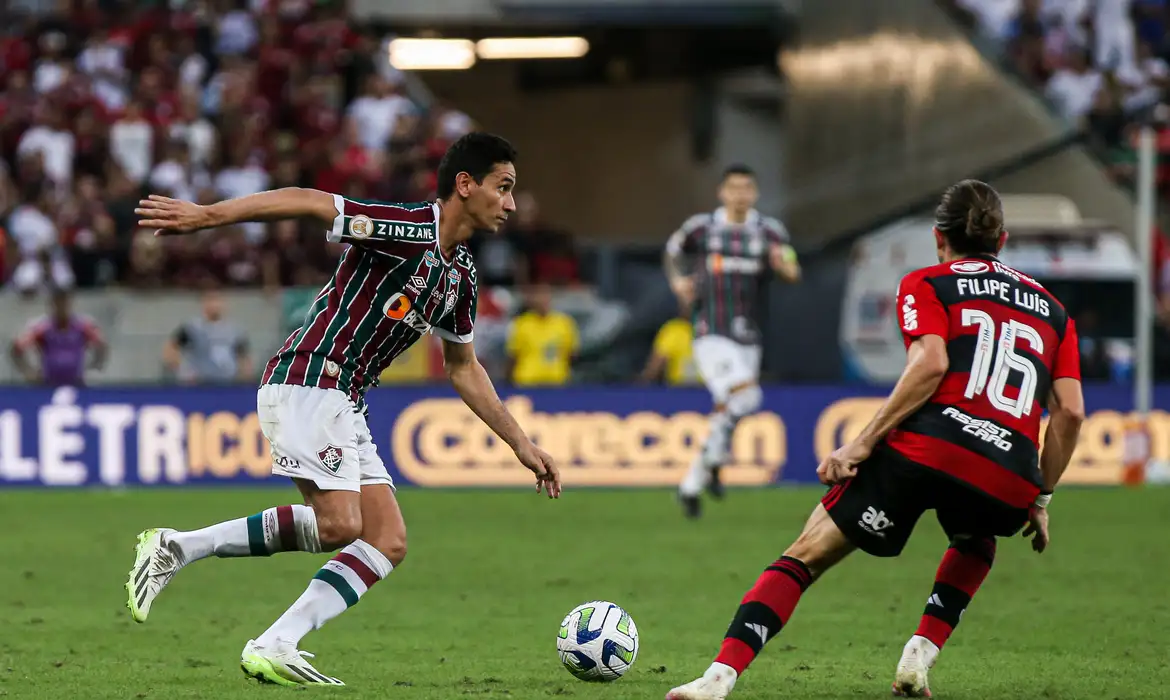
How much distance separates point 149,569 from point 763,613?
91.2 inches

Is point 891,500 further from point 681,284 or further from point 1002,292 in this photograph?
point 681,284

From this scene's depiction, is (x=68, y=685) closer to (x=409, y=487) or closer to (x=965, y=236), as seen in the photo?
(x=965, y=236)

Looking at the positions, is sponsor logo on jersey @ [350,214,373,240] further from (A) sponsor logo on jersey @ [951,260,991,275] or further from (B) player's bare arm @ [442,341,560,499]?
(A) sponsor logo on jersey @ [951,260,991,275]

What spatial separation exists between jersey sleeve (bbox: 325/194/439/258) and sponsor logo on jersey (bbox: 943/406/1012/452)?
203 cm

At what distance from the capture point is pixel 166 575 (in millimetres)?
6934

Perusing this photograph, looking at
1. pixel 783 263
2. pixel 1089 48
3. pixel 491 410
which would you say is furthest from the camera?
pixel 1089 48

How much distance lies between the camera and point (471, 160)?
23.0 feet

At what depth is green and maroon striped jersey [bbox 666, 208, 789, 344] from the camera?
48.5 feet

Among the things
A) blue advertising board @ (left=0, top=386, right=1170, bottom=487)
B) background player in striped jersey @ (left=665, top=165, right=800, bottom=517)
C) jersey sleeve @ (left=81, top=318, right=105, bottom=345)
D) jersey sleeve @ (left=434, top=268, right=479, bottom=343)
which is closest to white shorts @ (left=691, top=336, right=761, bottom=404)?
background player in striped jersey @ (left=665, top=165, right=800, bottom=517)

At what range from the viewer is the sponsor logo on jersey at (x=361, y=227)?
6.64 meters

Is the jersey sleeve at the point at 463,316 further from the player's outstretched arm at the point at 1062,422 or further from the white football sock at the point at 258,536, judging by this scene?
the player's outstretched arm at the point at 1062,422

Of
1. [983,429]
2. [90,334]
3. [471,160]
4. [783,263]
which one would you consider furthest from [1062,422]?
[90,334]

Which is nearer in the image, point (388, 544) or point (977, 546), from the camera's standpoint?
point (977, 546)

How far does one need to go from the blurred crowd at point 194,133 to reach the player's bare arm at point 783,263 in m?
6.59
